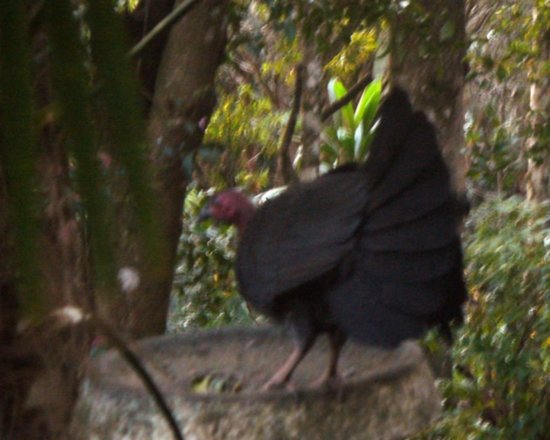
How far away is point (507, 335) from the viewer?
10.2ft

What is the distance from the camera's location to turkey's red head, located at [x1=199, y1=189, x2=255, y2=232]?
1981 mm

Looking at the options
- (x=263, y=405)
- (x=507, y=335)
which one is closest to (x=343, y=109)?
(x=507, y=335)

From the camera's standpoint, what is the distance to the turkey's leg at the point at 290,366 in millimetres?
1673

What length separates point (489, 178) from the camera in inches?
143

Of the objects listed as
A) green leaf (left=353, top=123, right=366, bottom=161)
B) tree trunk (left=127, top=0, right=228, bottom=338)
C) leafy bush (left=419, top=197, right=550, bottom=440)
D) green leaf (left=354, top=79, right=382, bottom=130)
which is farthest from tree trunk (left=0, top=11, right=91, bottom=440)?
green leaf (left=354, top=79, right=382, bottom=130)

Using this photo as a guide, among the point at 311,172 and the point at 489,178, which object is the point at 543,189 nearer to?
the point at 489,178

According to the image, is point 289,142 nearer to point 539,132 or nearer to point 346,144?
point 346,144

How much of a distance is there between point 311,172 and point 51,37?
9.53 feet

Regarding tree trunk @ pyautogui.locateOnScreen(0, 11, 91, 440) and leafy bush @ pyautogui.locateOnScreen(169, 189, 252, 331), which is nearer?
tree trunk @ pyautogui.locateOnScreen(0, 11, 91, 440)

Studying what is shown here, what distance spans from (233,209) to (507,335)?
1.47 metres

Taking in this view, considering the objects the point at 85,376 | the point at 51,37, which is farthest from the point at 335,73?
the point at 51,37

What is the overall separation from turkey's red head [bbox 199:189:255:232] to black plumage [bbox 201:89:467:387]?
0.19 m

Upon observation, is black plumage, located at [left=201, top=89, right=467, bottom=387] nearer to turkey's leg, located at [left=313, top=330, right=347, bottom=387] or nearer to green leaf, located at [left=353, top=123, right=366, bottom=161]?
turkey's leg, located at [left=313, top=330, right=347, bottom=387]

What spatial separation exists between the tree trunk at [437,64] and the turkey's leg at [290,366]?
1088 mm
